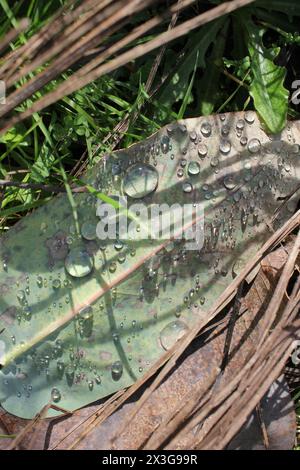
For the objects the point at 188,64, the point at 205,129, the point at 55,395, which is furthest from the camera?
the point at 188,64

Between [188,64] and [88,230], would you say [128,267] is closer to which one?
[88,230]

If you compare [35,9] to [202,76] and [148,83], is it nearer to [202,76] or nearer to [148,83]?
[148,83]

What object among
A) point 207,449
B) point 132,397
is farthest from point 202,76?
point 207,449

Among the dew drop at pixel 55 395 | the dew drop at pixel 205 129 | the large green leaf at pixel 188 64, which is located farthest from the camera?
the large green leaf at pixel 188 64

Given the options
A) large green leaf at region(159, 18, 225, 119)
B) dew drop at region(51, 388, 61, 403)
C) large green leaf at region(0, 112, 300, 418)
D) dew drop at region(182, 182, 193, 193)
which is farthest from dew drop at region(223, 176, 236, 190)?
dew drop at region(51, 388, 61, 403)

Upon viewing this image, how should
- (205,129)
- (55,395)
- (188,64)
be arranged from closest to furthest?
(55,395)
(205,129)
(188,64)

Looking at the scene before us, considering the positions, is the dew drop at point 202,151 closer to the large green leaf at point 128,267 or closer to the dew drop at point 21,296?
the large green leaf at point 128,267

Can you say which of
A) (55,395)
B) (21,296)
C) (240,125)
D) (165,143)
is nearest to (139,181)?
(165,143)

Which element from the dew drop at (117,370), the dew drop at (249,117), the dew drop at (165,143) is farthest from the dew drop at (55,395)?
the dew drop at (249,117)
